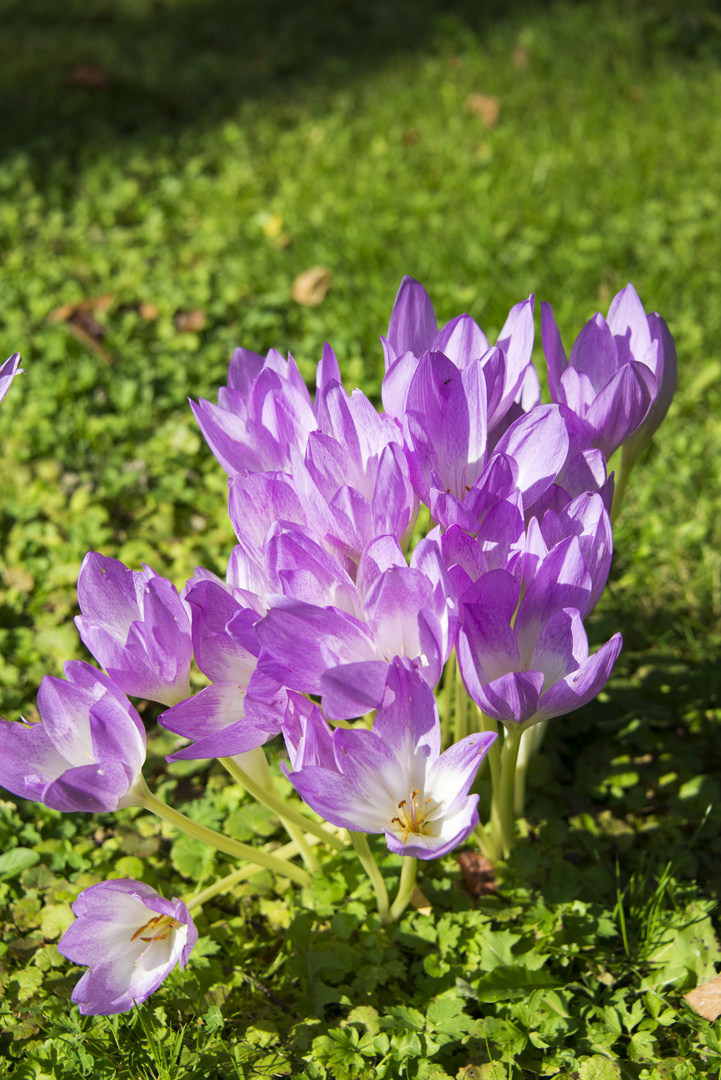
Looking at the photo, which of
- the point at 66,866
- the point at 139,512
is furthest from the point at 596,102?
the point at 66,866

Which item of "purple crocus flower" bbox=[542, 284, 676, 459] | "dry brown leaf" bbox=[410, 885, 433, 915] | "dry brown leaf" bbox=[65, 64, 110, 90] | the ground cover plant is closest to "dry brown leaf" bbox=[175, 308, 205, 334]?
the ground cover plant

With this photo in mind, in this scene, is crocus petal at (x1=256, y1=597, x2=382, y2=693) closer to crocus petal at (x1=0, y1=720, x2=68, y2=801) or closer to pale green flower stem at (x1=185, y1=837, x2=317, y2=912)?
crocus petal at (x1=0, y1=720, x2=68, y2=801)

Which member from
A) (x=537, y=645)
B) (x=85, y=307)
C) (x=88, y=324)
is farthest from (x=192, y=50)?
(x=537, y=645)

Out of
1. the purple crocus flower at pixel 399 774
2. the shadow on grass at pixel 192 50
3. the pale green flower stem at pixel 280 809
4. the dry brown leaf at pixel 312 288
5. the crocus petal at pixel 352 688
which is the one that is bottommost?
the pale green flower stem at pixel 280 809

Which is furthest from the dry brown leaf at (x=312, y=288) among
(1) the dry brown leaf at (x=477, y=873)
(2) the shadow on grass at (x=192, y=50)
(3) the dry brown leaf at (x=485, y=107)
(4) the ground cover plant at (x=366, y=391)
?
(1) the dry brown leaf at (x=477, y=873)

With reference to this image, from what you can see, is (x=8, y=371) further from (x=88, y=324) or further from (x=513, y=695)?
(x=88, y=324)

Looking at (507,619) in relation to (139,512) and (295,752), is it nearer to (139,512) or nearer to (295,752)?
(295,752)

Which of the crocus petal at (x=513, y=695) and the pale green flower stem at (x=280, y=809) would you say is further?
the pale green flower stem at (x=280, y=809)

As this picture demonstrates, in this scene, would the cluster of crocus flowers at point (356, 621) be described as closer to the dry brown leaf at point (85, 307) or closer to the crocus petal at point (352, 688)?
the crocus petal at point (352, 688)
